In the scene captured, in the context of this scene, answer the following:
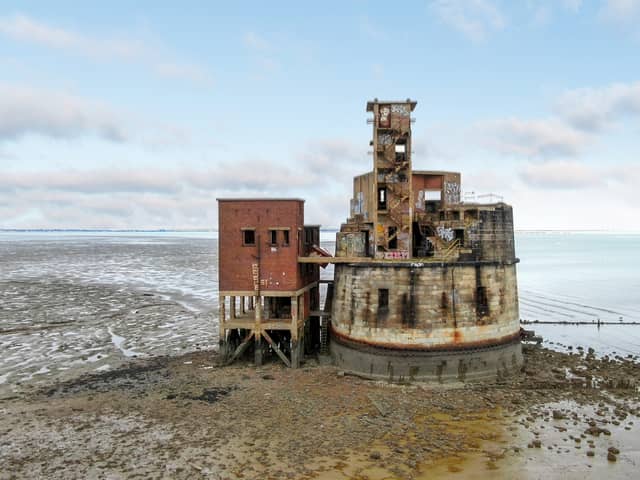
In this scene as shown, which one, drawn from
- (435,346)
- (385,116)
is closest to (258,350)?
(435,346)

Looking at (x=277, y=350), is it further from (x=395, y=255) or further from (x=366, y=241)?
(x=395, y=255)

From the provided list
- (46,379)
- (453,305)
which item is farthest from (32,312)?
(453,305)

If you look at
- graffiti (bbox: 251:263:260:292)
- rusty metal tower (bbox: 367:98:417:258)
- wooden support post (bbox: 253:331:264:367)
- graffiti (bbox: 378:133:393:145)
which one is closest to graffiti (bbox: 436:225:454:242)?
rusty metal tower (bbox: 367:98:417:258)

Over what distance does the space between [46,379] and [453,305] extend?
2013cm

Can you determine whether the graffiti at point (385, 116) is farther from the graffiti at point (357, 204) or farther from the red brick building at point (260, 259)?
the red brick building at point (260, 259)

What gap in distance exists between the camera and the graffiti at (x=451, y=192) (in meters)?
28.9

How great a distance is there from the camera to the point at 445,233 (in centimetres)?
2581

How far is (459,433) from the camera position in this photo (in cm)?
1888

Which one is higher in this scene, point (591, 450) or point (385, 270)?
point (385, 270)

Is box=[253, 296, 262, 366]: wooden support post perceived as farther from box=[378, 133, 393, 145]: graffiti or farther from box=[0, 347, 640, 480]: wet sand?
box=[378, 133, 393, 145]: graffiti

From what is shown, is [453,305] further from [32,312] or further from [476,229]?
[32,312]

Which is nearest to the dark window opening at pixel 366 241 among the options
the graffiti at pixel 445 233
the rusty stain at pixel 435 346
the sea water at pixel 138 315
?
the graffiti at pixel 445 233

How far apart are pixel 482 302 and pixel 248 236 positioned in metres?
12.3

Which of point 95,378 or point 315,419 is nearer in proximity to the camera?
point 315,419
